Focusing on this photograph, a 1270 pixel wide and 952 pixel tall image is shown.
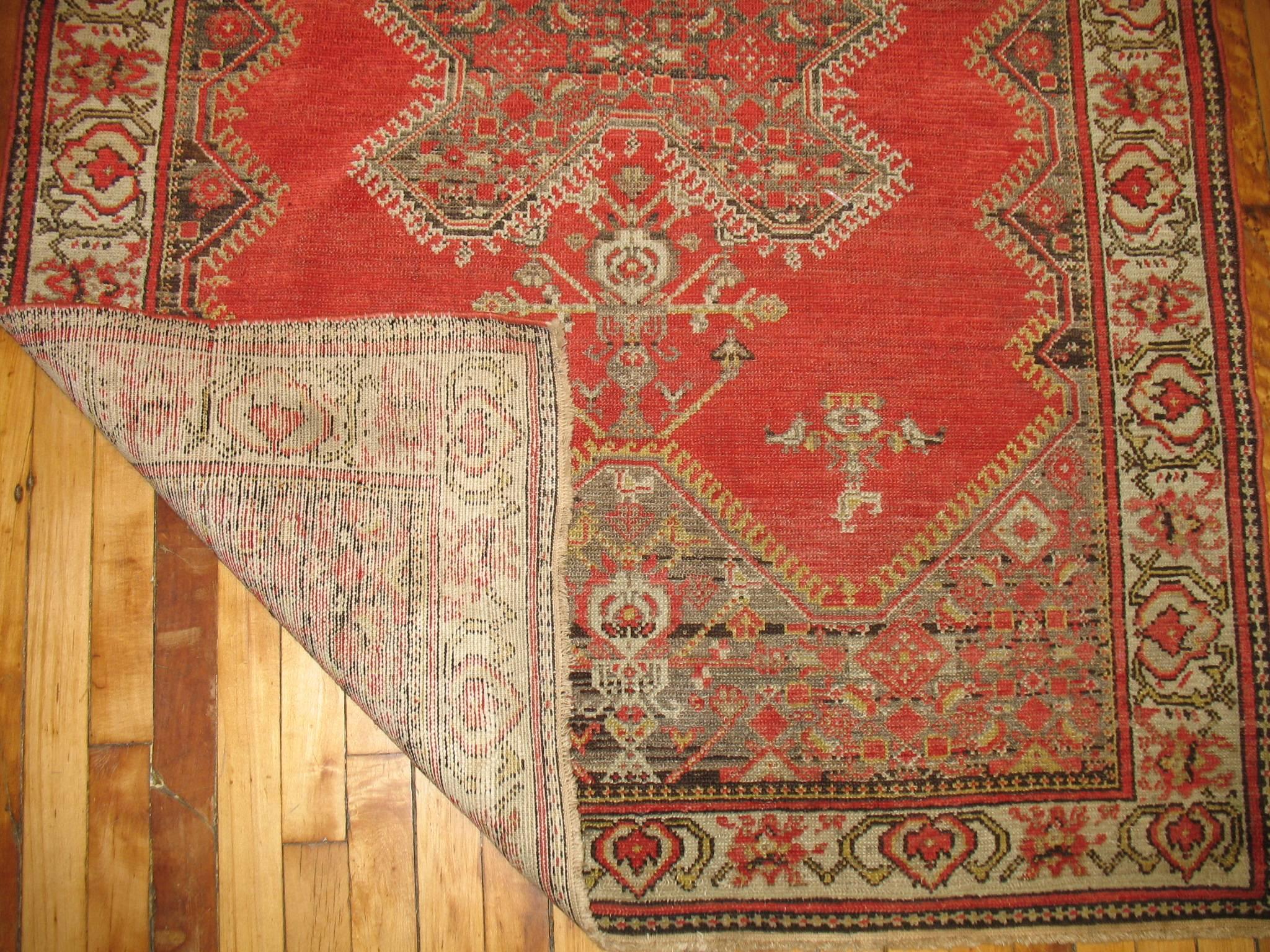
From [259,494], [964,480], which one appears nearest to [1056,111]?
[964,480]

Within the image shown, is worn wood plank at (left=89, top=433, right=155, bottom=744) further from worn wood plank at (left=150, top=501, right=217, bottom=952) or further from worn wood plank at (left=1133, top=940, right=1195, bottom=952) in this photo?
worn wood plank at (left=1133, top=940, right=1195, bottom=952)

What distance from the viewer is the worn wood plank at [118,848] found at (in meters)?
1.42

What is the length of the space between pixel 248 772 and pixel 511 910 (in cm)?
51

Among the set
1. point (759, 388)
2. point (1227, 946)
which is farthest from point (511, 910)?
point (1227, 946)

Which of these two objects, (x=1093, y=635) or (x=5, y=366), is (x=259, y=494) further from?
(x=1093, y=635)

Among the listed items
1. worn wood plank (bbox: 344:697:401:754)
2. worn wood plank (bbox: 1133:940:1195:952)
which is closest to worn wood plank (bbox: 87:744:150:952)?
worn wood plank (bbox: 344:697:401:754)

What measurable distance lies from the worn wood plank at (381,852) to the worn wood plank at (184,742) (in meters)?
0.23

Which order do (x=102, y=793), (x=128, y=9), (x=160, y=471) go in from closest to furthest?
(x=160, y=471)
(x=102, y=793)
(x=128, y=9)

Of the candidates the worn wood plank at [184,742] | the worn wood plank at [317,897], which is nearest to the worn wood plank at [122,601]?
the worn wood plank at [184,742]

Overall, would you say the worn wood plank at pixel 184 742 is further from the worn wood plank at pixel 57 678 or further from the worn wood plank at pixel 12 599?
the worn wood plank at pixel 12 599

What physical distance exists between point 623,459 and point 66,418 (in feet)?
3.27

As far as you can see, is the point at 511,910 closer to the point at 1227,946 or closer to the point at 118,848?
the point at 118,848

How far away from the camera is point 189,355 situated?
137 centimetres

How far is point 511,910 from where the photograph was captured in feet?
4.80
